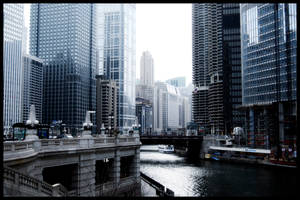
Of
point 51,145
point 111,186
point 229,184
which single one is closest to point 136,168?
point 111,186

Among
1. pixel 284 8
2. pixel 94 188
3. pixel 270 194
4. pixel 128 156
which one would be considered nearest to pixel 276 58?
pixel 284 8

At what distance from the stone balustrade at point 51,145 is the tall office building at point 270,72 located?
72.9m

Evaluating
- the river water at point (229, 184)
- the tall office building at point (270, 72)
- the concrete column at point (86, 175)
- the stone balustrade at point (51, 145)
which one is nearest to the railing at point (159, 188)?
the river water at point (229, 184)

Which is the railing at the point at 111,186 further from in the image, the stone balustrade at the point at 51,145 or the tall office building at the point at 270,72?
the tall office building at the point at 270,72

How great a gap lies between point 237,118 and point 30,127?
168 meters

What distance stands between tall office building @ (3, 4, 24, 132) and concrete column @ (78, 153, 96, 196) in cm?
16094

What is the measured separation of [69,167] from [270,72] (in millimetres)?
97030

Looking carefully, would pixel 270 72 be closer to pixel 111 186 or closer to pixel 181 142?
pixel 181 142

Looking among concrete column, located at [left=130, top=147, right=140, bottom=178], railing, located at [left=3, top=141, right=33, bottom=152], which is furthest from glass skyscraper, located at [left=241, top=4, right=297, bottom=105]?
railing, located at [left=3, top=141, right=33, bottom=152]

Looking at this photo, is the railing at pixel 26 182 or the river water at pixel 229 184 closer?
the railing at pixel 26 182

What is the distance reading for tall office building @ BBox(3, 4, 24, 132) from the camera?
175875mm

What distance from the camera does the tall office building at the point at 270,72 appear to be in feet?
332

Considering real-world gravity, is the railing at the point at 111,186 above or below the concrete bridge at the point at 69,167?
below

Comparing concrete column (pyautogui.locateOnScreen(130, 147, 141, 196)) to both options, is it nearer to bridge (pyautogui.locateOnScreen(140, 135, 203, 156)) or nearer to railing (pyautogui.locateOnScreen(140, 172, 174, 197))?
→ railing (pyautogui.locateOnScreen(140, 172, 174, 197))
